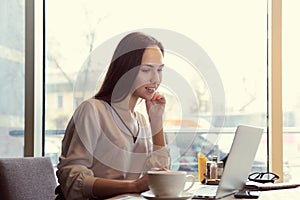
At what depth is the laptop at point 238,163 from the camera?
1413 millimetres

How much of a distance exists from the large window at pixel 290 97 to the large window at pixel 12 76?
171cm

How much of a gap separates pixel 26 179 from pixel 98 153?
0.72m

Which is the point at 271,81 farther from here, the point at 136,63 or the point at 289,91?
the point at 136,63

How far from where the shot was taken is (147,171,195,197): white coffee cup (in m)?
1.28

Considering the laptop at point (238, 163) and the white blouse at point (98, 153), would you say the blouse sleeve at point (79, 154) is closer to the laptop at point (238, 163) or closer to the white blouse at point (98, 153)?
the white blouse at point (98, 153)

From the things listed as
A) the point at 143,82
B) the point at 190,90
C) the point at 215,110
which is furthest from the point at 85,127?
the point at 215,110

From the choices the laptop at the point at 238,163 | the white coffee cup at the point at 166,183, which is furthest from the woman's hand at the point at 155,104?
the white coffee cup at the point at 166,183

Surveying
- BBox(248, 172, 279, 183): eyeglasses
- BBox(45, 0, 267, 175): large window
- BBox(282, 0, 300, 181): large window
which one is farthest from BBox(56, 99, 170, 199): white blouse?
BBox(282, 0, 300, 181): large window

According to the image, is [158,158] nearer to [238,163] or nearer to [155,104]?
[155,104]

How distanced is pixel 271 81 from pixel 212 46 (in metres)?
0.44

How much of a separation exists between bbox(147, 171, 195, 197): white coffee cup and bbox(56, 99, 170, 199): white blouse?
0.33 m

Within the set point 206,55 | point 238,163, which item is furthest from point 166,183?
point 206,55

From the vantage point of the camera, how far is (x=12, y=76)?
3.19m

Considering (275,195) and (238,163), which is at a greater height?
(238,163)
